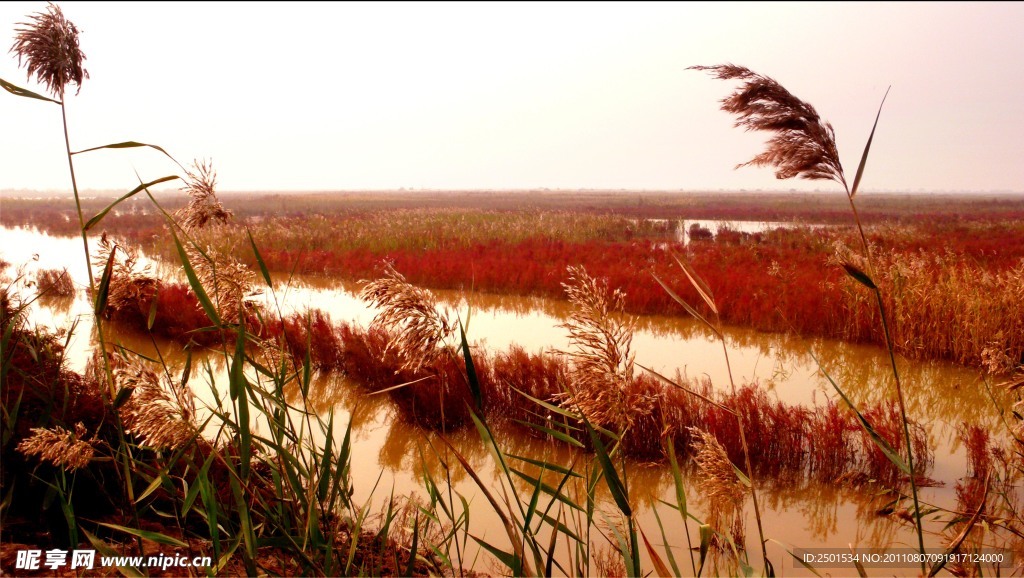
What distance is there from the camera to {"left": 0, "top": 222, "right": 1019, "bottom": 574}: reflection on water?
178 inches

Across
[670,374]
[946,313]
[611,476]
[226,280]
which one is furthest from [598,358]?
[946,313]

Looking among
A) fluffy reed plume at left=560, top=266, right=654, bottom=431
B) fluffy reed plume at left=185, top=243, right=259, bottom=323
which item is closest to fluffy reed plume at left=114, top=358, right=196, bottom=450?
fluffy reed plume at left=185, top=243, right=259, bottom=323

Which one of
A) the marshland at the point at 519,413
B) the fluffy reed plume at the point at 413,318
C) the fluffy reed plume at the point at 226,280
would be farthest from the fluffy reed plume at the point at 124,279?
the fluffy reed plume at the point at 413,318

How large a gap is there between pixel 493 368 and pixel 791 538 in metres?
3.69

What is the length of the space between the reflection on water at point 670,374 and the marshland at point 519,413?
0.04 metres

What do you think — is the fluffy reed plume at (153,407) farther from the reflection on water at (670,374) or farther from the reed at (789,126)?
the reed at (789,126)

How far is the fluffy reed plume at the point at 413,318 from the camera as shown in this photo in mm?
1581

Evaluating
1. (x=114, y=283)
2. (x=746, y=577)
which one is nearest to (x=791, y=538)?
(x=746, y=577)

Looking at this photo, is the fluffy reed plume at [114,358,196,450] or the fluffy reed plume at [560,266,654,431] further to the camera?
the fluffy reed plume at [114,358,196,450]

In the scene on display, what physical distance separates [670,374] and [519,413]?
232 cm

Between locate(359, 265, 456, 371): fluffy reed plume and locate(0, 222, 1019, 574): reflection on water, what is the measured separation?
114 mm

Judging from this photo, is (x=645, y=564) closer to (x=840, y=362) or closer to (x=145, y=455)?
(x=145, y=455)

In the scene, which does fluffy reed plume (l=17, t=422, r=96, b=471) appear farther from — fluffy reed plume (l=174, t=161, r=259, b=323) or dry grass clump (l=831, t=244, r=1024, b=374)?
dry grass clump (l=831, t=244, r=1024, b=374)

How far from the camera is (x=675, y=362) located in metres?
8.74
